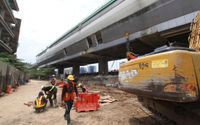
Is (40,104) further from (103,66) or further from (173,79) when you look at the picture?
(103,66)

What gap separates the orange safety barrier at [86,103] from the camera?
557 centimetres

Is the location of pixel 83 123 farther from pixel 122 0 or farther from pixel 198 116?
pixel 122 0

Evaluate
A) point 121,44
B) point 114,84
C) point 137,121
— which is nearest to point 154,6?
point 121,44

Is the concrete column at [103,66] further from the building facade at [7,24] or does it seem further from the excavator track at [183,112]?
the excavator track at [183,112]

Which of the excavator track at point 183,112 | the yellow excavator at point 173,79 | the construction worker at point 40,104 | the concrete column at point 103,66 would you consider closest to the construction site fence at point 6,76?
the construction worker at point 40,104

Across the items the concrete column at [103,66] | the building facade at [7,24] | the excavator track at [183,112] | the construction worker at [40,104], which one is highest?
the building facade at [7,24]

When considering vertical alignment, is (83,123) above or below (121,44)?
below

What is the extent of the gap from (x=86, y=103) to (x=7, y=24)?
3028 centimetres

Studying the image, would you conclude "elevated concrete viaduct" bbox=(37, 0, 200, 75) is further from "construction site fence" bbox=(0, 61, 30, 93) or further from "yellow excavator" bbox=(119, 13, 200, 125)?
"construction site fence" bbox=(0, 61, 30, 93)

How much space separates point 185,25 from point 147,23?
12.8ft

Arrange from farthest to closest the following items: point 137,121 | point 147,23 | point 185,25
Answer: point 147,23 → point 185,25 → point 137,121

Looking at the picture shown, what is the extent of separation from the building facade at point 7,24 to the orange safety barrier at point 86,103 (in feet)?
79.3

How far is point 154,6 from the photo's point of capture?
1231 cm

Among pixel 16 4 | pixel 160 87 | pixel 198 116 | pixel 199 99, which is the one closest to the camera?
pixel 199 99
